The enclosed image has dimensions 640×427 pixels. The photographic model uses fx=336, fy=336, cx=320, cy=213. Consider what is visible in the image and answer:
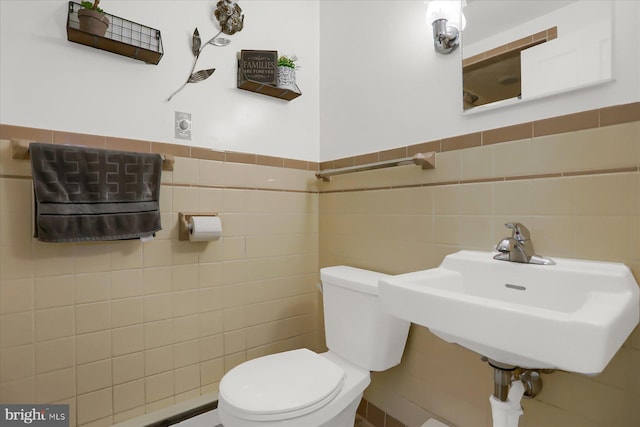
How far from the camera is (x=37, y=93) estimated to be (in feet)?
3.99

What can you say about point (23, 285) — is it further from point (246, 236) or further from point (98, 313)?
point (246, 236)

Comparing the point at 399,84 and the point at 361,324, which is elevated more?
the point at 399,84

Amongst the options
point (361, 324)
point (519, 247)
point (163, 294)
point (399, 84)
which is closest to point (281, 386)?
point (361, 324)

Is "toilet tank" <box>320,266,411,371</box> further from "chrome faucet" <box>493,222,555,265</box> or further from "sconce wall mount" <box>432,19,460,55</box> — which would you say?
"sconce wall mount" <box>432,19,460,55</box>

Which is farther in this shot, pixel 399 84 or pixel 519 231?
pixel 399 84

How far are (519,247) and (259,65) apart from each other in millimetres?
1386

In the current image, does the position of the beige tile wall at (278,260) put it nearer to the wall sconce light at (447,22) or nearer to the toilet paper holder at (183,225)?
the toilet paper holder at (183,225)

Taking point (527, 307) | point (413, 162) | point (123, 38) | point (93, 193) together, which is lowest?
point (527, 307)

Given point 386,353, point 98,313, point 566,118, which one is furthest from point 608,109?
point 98,313

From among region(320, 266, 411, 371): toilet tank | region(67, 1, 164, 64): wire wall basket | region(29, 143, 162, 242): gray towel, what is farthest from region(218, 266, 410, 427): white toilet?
region(67, 1, 164, 64): wire wall basket

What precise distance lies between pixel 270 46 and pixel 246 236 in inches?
40.1

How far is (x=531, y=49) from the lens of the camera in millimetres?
1117

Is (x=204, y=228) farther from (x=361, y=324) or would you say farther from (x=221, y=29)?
(x=221, y=29)

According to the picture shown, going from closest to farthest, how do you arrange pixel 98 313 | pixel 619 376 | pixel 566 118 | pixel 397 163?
pixel 619 376 < pixel 566 118 < pixel 98 313 < pixel 397 163
